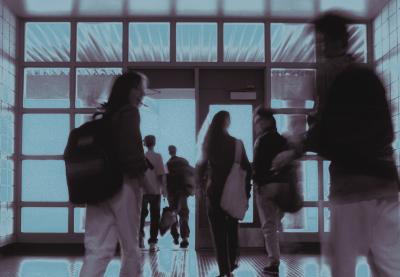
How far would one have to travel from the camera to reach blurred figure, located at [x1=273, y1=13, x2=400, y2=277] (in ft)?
6.62

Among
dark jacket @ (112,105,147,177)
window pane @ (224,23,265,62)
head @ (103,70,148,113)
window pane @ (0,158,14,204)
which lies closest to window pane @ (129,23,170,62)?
window pane @ (224,23,265,62)

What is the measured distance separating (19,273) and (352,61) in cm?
455

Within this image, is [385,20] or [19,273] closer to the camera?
[19,273]

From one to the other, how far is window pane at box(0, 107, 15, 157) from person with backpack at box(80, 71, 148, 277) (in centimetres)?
484

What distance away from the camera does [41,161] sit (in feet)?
27.0

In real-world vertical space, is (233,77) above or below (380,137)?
above

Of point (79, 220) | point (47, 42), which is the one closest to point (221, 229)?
point (79, 220)

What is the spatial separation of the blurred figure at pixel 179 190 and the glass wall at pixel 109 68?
12.0 inches

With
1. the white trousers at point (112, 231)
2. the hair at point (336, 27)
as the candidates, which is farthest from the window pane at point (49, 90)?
the hair at point (336, 27)

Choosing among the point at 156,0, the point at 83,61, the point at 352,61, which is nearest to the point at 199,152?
→ the point at 352,61

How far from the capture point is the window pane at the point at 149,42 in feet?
27.1

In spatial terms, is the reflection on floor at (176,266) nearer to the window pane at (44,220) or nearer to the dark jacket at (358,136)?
the window pane at (44,220)

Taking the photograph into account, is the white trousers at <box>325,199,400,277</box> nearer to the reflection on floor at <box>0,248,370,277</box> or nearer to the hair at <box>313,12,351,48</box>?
the hair at <box>313,12,351,48</box>

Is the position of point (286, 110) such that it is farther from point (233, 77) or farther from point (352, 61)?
point (352, 61)
